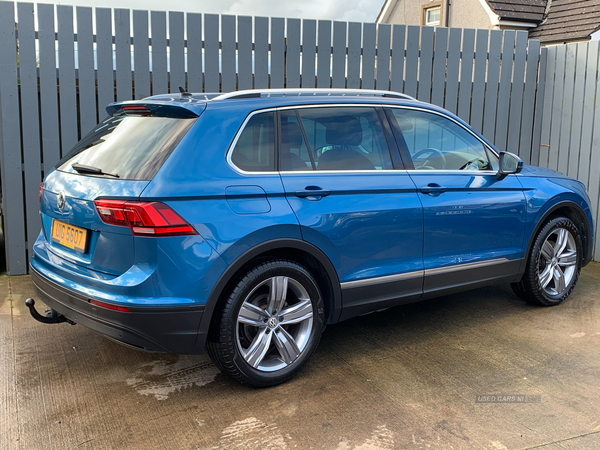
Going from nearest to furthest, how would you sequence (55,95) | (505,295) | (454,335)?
(454,335)
(505,295)
(55,95)

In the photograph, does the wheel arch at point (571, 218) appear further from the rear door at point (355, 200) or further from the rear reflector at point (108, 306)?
the rear reflector at point (108, 306)

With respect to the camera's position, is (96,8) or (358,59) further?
(358,59)

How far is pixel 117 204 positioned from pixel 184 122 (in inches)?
24.1

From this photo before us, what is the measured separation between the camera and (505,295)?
548 centimetres

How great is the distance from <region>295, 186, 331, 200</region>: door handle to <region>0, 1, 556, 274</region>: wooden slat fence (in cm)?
322

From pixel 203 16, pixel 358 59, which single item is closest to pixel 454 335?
pixel 358 59

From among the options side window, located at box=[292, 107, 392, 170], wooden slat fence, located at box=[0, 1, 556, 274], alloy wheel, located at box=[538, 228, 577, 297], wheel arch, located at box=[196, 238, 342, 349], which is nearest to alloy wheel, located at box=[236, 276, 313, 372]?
wheel arch, located at box=[196, 238, 342, 349]

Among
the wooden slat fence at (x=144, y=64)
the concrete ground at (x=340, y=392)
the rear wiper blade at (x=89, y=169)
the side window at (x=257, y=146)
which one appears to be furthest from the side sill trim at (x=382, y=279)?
the wooden slat fence at (x=144, y=64)

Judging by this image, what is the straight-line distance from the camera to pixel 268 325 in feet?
11.2

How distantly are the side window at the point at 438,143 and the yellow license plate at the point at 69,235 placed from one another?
221 cm

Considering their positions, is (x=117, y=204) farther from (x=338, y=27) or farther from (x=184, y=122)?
(x=338, y=27)

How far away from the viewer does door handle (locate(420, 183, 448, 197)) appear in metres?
4.01

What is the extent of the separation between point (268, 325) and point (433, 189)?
61.3 inches

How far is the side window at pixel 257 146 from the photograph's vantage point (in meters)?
3.30
